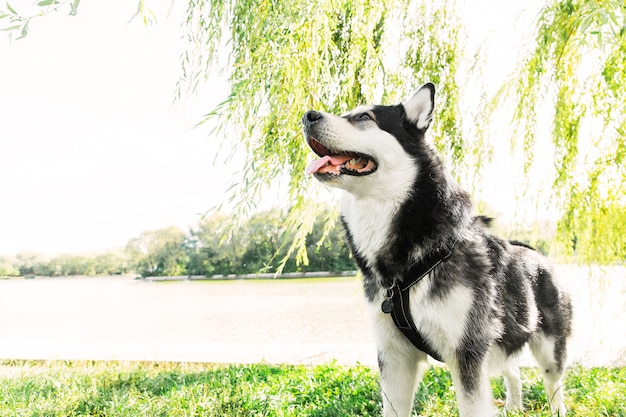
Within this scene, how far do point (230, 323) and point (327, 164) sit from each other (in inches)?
570

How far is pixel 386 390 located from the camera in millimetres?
2447

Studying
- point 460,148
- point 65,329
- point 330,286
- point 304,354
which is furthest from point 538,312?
point 330,286

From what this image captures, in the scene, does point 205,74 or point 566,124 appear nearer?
point 205,74

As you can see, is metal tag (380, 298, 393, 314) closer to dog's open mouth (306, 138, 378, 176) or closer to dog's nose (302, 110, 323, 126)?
dog's open mouth (306, 138, 378, 176)

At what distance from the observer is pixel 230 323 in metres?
16.1

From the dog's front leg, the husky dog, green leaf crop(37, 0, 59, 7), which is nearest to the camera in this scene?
green leaf crop(37, 0, 59, 7)

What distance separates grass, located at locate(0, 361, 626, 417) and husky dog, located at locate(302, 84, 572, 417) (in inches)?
45.3

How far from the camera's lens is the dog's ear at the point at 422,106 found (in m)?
2.44

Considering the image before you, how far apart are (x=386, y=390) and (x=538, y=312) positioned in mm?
1035

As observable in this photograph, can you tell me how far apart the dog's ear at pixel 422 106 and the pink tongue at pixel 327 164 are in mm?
395

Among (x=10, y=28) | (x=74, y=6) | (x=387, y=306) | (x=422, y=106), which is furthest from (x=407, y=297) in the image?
(x=10, y=28)

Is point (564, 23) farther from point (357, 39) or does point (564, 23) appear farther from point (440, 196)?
point (440, 196)

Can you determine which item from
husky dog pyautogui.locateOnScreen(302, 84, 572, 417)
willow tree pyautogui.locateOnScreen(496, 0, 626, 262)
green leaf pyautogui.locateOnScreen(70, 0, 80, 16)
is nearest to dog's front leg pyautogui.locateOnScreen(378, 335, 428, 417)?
husky dog pyautogui.locateOnScreen(302, 84, 572, 417)

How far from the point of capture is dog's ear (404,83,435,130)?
2443 mm
